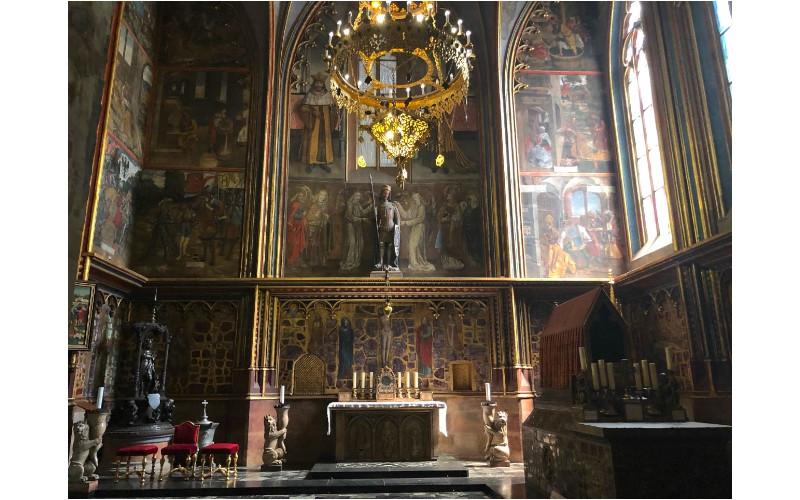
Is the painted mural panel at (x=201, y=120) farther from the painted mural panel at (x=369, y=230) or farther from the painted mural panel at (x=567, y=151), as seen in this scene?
the painted mural panel at (x=567, y=151)

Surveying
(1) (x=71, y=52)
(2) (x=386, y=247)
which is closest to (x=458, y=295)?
(2) (x=386, y=247)

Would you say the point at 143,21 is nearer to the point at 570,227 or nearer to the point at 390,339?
the point at 390,339

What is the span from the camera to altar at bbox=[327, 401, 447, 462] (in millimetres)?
8992

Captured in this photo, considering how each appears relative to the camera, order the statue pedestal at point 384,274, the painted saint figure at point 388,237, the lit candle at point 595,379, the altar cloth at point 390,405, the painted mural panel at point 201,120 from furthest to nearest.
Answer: the painted mural panel at point 201,120 → the painted saint figure at point 388,237 → the statue pedestal at point 384,274 → the altar cloth at point 390,405 → the lit candle at point 595,379

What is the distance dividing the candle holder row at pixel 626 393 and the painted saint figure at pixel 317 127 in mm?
8462

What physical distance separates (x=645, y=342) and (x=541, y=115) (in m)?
6.01

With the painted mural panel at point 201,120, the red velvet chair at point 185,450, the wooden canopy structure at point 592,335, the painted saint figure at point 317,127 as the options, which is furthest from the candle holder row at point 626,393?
the painted mural panel at point 201,120

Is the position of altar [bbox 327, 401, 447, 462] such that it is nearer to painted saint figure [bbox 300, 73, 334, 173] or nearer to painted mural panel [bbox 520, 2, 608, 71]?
painted saint figure [bbox 300, 73, 334, 173]

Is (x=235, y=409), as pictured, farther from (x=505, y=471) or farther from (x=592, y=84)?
(x=592, y=84)

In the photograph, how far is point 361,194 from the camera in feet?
40.2

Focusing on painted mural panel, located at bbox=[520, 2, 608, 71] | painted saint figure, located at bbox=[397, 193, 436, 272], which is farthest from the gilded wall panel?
painted mural panel, located at bbox=[520, 2, 608, 71]

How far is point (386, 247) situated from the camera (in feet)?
38.3

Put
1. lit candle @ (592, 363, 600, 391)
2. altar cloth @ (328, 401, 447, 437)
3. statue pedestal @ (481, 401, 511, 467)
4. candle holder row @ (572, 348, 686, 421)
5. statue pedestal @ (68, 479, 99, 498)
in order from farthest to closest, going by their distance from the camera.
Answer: statue pedestal @ (481, 401, 511, 467) < altar cloth @ (328, 401, 447, 437) < statue pedestal @ (68, 479, 99, 498) < lit candle @ (592, 363, 600, 391) < candle holder row @ (572, 348, 686, 421)

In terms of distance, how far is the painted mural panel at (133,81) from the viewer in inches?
428
